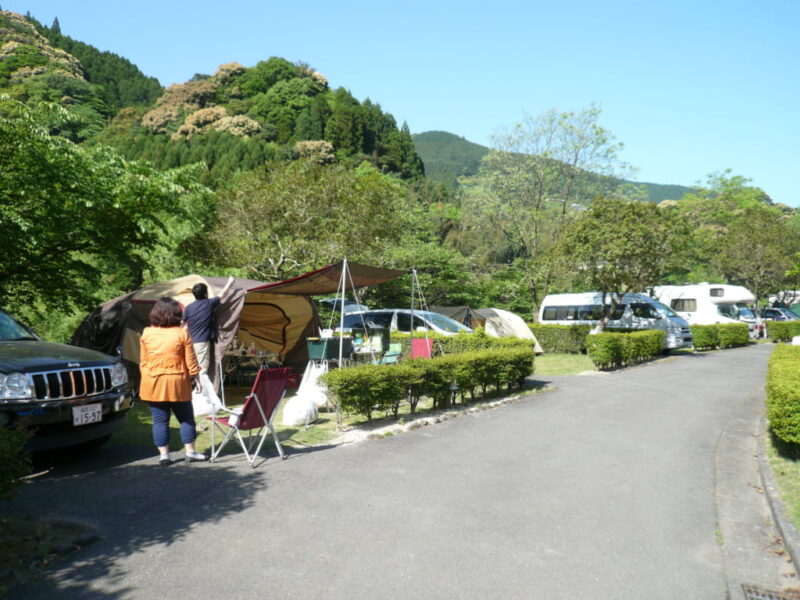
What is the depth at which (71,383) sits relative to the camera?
5211 mm

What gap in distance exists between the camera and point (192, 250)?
67.4 ft

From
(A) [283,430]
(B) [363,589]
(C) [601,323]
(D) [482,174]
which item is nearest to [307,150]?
(D) [482,174]

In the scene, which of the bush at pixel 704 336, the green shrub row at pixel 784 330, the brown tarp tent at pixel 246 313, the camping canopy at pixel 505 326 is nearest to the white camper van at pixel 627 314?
the bush at pixel 704 336

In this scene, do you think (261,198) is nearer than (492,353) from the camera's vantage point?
No

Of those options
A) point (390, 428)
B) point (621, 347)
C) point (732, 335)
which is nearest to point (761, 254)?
point (732, 335)

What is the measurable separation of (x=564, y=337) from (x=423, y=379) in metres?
12.3

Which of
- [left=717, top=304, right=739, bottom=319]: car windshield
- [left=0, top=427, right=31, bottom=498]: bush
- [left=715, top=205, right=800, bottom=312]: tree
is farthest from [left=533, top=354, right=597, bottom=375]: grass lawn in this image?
[left=715, top=205, right=800, bottom=312]: tree

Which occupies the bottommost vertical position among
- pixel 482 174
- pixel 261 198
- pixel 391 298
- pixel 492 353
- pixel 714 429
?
pixel 714 429

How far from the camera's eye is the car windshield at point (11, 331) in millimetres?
6188

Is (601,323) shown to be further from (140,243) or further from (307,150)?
(307,150)

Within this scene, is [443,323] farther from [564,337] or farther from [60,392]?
[60,392]

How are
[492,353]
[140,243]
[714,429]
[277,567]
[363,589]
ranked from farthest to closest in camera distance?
1. [140,243]
2. [492,353]
3. [714,429]
4. [277,567]
5. [363,589]

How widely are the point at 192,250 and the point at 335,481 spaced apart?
1713 centimetres

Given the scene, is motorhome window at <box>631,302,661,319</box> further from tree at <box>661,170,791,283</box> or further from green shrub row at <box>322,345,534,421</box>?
tree at <box>661,170,791,283</box>
